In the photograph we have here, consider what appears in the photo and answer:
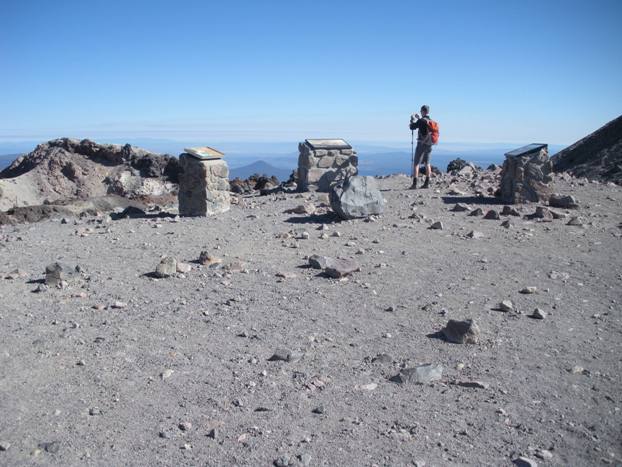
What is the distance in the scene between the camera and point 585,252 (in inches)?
340

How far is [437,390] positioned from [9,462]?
10.2ft

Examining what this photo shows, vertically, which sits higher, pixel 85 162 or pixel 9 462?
pixel 85 162

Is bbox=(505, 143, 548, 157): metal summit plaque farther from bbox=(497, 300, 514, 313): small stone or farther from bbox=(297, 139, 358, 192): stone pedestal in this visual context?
A: bbox=(497, 300, 514, 313): small stone

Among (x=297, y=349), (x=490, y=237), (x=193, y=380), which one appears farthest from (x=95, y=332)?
(x=490, y=237)

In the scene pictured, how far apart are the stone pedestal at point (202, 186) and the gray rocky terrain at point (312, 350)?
2196 mm

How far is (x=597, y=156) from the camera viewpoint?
17.2m

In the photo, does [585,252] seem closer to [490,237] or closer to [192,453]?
[490,237]

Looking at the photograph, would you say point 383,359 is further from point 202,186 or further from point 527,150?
point 527,150

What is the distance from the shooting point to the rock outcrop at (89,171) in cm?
1653

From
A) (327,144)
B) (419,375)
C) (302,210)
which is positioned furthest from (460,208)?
(419,375)

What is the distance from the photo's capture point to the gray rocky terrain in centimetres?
400

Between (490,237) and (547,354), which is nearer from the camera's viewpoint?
(547,354)

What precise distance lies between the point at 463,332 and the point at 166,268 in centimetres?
388

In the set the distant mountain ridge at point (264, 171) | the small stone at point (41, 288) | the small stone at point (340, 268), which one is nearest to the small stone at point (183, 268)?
the small stone at point (41, 288)
